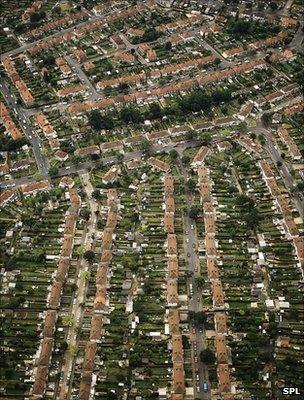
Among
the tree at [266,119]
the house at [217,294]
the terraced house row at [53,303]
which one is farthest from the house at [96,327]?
the tree at [266,119]

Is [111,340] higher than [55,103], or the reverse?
[55,103]

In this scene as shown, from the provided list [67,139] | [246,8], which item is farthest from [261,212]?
[246,8]

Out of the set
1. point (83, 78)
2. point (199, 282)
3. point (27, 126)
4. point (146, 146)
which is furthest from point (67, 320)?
point (83, 78)

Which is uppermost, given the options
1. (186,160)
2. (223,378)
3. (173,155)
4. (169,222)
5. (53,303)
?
(173,155)

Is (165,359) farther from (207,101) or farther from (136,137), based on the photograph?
(207,101)

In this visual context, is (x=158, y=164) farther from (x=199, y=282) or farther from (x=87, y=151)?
(x=199, y=282)

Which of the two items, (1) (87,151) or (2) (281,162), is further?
(1) (87,151)

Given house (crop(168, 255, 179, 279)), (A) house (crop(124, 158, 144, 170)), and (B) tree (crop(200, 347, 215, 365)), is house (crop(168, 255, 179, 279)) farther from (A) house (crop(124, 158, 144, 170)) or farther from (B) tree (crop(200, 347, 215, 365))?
(A) house (crop(124, 158, 144, 170))
